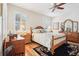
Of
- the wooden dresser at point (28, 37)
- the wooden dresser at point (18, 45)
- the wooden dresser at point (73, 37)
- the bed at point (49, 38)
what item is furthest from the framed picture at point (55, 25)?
the wooden dresser at point (18, 45)

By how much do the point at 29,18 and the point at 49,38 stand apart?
1.47 ft

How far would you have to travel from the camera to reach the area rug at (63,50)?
2219 millimetres

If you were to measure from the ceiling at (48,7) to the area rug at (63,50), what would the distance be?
0.51 m

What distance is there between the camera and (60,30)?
2215mm

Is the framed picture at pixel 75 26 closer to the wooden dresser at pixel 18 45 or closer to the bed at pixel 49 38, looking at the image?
the bed at pixel 49 38

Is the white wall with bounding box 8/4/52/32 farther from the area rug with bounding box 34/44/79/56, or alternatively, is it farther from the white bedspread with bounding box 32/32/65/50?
the area rug with bounding box 34/44/79/56

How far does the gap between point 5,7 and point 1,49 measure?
66cm

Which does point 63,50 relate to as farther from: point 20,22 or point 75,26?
point 20,22

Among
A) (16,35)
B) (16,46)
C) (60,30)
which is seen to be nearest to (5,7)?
(16,35)

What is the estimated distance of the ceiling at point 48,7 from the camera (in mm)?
2166

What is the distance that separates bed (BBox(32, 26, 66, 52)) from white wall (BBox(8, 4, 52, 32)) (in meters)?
0.09

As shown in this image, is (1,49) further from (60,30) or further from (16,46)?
(60,30)

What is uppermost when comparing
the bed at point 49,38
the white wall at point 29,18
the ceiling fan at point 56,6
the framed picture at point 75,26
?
the ceiling fan at point 56,6

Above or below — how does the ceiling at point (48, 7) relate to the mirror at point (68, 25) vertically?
above
